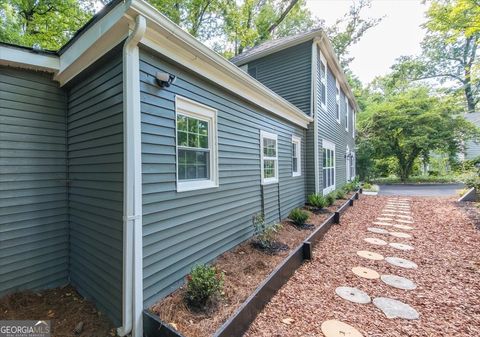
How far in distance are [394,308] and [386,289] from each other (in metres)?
0.47

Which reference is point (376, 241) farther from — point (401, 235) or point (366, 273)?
point (366, 273)

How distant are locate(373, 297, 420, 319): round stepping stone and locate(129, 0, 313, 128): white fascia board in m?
3.94

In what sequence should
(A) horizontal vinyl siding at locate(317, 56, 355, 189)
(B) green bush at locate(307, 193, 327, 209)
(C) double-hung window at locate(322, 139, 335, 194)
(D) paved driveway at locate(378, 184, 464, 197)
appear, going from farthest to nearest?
(D) paved driveway at locate(378, 184, 464, 197) → (C) double-hung window at locate(322, 139, 335, 194) → (A) horizontal vinyl siding at locate(317, 56, 355, 189) → (B) green bush at locate(307, 193, 327, 209)

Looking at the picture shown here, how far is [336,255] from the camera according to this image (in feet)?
14.5

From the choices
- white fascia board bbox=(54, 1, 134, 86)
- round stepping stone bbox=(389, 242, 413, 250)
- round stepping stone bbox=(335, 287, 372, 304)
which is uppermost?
white fascia board bbox=(54, 1, 134, 86)

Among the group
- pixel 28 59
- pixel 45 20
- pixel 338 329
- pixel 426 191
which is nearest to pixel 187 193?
pixel 338 329

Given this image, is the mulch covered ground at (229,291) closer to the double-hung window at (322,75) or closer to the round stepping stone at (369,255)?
the round stepping stone at (369,255)

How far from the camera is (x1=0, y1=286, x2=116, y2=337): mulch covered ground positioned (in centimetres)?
253

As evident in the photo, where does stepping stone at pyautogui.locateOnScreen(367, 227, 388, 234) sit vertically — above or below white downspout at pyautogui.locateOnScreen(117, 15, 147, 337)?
below

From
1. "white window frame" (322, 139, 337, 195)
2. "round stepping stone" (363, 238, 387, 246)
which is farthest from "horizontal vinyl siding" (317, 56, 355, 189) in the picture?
"round stepping stone" (363, 238, 387, 246)

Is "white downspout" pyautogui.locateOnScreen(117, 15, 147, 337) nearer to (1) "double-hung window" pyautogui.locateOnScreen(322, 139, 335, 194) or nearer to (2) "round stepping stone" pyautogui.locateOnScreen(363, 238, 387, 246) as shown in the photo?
(2) "round stepping stone" pyautogui.locateOnScreen(363, 238, 387, 246)

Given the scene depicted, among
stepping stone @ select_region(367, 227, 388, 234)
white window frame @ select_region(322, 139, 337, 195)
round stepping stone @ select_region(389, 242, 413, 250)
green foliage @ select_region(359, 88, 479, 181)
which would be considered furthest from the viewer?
green foliage @ select_region(359, 88, 479, 181)

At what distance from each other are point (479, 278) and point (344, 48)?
1993cm

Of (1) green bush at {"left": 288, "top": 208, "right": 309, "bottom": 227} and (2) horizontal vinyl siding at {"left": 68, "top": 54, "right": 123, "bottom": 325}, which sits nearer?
(2) horizontal vinyl siding at {"left": 68, "top": 54, "right": 123, "bottom": 325}
